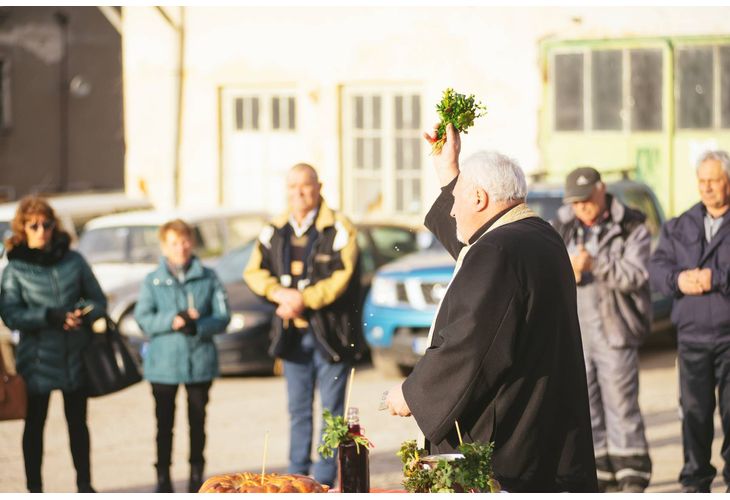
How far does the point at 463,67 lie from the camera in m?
20.0

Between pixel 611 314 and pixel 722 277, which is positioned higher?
pixel 722 277

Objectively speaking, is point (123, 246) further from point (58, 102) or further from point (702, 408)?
point (58, 102)

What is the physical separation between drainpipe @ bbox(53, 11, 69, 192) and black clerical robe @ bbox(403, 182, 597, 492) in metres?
27.6

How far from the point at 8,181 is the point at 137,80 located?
33.0 ft

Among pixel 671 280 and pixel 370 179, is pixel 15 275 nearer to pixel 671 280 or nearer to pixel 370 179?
pixel 671 280

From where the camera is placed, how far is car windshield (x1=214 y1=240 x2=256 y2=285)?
14.1m

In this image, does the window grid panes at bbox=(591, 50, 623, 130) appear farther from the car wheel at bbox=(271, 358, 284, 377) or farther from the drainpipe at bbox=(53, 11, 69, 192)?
the drainpipe at bbox=(53, 11, 69, 192)

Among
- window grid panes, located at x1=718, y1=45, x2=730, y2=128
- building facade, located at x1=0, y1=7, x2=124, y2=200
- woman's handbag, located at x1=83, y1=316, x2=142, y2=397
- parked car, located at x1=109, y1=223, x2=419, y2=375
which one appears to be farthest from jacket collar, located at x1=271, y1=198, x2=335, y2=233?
building facade, located at x1=0, y1=7, x2=124, y2=200

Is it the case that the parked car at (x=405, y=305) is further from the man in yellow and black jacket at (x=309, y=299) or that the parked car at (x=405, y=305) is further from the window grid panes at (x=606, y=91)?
the window grid panes at (x=606, y=91)

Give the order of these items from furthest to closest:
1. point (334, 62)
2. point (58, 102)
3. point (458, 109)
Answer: point (58, 102) < point (334, 62) < point (458, 109)

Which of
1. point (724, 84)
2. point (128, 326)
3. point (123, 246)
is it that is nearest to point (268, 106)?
point (724, 84)

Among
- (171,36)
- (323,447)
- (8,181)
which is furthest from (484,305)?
(8,181)

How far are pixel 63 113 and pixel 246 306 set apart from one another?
19.7m

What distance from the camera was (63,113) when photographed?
32.0 meters
